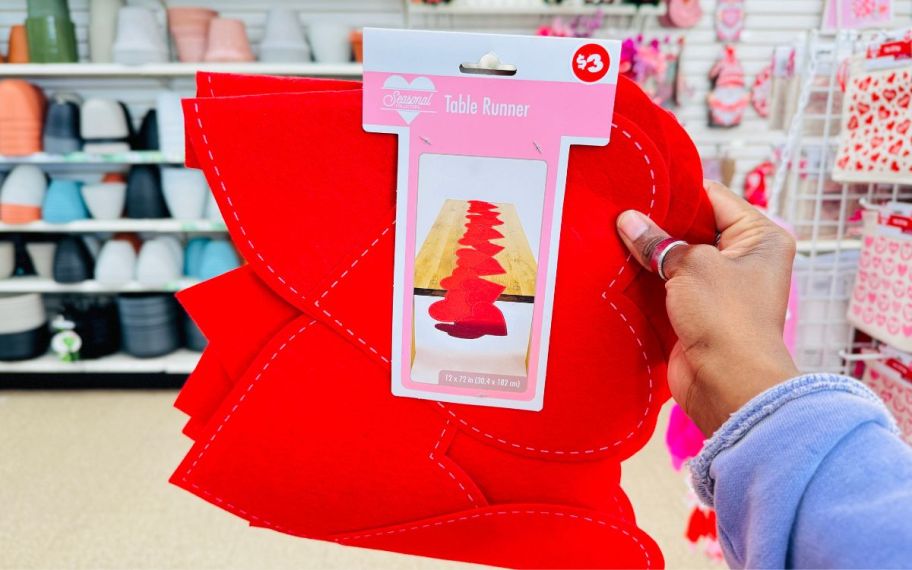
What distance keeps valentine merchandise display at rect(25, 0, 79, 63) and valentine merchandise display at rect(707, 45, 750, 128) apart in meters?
2.75

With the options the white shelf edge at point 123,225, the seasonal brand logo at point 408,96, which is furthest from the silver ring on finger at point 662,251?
the white shelf edge at point 123,225

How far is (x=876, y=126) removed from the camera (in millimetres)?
1707

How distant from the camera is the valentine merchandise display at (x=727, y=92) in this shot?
258 centimetres

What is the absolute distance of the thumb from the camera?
1.84 feet

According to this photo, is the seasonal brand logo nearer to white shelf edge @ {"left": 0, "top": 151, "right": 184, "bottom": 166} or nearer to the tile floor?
the tile floor

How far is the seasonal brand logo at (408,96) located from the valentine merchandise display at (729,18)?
2.59 meters

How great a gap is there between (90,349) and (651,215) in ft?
8.72

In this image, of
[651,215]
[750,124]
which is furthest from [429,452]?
[750,124]

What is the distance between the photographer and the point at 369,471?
665 millimetres

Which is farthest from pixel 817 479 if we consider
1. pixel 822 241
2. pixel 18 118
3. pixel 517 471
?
pixel 18 118

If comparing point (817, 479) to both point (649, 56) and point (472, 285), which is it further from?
point (649, 56)

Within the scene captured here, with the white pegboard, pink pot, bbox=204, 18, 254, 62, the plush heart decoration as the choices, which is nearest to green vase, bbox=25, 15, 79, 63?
the white pegboard

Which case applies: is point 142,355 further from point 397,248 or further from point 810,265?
point 810,265

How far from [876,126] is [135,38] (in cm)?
261
